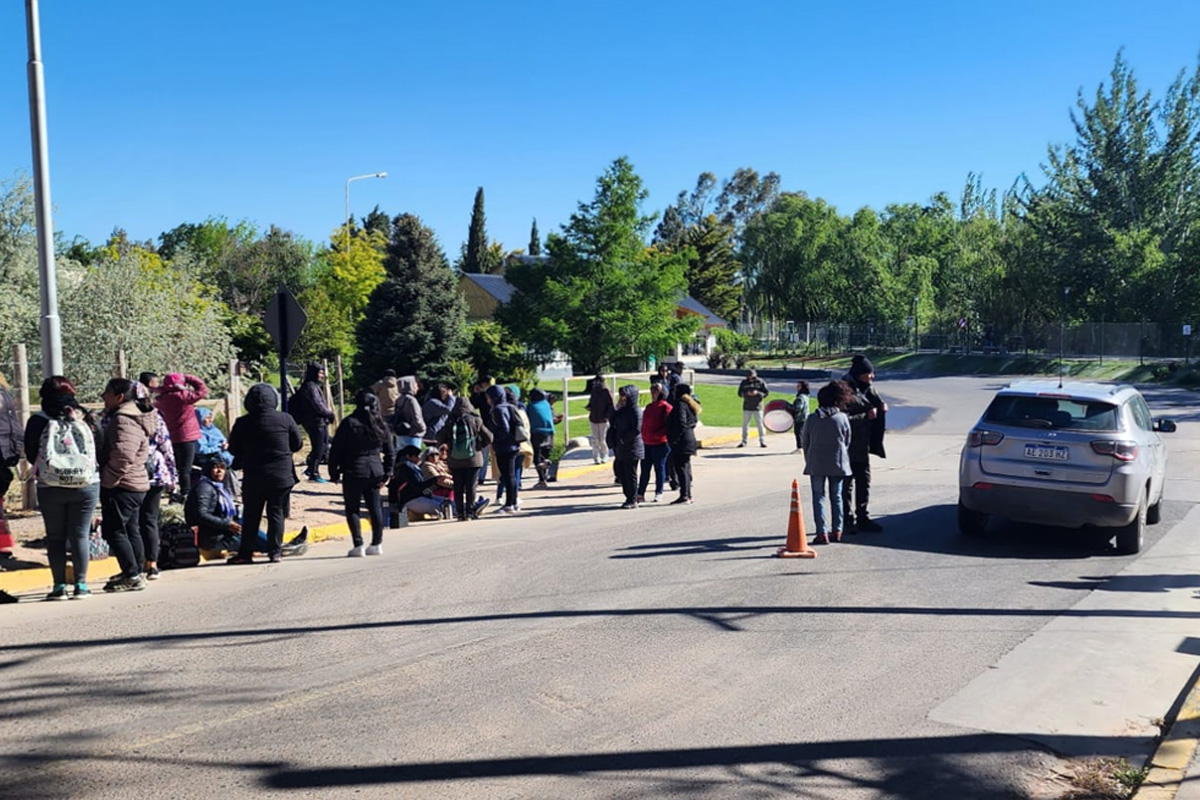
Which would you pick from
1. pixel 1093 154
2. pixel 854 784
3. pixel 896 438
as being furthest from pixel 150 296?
pixel 1093 154

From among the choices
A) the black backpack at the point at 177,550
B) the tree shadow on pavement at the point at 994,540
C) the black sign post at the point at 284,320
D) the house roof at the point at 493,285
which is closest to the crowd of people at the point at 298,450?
the black backpack at the point at 177,550

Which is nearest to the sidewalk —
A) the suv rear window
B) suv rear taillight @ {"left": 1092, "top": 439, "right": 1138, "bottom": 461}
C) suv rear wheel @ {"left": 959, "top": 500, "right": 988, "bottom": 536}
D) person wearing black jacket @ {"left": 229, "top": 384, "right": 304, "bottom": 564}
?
person wearing black jacket @ {"left": 229, "top": 384, "right": 304, "bottom": 564}

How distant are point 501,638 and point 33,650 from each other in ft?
10.7

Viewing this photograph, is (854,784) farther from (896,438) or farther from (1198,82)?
(1198,82)

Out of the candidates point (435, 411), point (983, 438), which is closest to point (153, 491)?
point (435, 411)

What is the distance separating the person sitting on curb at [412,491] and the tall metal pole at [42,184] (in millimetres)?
4412

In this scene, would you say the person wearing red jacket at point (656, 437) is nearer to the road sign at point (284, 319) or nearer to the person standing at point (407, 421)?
the person standing at point (407, 421)

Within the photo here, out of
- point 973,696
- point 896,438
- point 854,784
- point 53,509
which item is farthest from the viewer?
point 896,438

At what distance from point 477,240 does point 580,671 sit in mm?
93883

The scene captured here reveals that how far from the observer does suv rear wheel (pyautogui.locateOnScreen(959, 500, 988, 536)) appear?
466 inches

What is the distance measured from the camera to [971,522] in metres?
11.9

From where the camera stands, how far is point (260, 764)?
210 inches

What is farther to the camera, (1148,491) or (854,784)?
(1148,491)

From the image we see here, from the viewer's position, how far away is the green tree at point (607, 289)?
42.2m
